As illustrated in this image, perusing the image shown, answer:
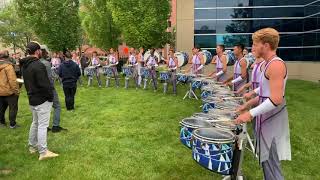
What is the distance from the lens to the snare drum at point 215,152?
177 inches

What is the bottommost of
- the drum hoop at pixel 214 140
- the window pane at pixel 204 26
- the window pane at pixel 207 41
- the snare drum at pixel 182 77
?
the snare drum at pixel 182 77

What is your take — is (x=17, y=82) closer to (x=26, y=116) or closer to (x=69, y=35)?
(x=26, y=116)

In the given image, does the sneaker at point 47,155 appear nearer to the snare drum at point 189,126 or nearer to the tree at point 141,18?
the snare drum at point 189,126

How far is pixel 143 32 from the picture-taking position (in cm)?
2666

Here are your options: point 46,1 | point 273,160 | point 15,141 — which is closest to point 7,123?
point 15,141

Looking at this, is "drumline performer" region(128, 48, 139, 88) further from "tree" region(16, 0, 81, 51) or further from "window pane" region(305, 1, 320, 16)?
"window pane" region(305, 1, 320, 16)

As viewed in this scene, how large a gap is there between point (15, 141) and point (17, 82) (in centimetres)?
169

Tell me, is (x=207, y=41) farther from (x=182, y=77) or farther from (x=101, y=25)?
(x=182, y=77)

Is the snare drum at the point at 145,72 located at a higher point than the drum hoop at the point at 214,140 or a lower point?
lower

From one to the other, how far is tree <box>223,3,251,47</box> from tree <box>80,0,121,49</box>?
11.2 metres

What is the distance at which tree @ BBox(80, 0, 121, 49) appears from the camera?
113ft

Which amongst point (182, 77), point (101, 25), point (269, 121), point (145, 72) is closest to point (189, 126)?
point (269, 121)

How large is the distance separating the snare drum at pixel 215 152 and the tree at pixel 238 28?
22471 mm

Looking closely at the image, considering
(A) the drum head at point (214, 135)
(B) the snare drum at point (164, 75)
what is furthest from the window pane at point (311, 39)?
(A) the drum head at point (214, 135)
